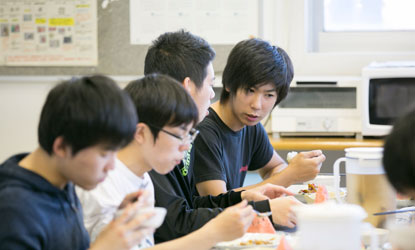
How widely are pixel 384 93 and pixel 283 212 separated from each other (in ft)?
4.78

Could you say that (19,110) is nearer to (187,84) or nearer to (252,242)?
(187,84)

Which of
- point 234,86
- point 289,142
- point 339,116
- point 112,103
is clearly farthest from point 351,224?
point 339,116

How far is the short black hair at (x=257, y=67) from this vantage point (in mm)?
1924

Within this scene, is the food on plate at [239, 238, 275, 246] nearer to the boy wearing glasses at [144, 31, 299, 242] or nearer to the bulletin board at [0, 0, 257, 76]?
the boy wearing glasses at [144, 31, 299, 242]

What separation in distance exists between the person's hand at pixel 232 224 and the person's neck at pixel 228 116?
0.88m

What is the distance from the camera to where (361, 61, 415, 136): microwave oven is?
106 inches

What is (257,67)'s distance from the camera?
75.6 inches

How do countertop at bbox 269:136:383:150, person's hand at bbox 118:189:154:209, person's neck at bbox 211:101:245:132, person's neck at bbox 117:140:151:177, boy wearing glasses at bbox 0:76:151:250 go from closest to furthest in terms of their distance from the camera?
boy wearing glasses at bbox 0:76:151:250
person's hand at bbox 118:189:154:209
person's neck at bbox 117:140:151:177
person's neck at bbox 211:101:245:132
countertop at bbox 269:136:383:150

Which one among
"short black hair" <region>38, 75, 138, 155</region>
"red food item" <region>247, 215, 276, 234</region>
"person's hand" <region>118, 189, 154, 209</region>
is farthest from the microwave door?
"short black hair" <region>38, 75, 138, 155</region>

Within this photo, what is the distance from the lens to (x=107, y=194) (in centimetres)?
118

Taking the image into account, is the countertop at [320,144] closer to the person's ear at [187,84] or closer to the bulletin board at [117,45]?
the bulletin board at [117,45]

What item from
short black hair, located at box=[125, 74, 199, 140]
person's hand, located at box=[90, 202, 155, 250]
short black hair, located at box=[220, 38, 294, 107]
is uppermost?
short black hair, located at box=[220, 38, 294, 107]

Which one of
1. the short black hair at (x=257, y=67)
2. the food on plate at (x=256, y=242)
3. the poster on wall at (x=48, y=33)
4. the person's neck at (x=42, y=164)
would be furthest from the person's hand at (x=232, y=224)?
the poster on wall at (x=48, y=33)

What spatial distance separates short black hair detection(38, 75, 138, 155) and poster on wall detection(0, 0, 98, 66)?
242cm
